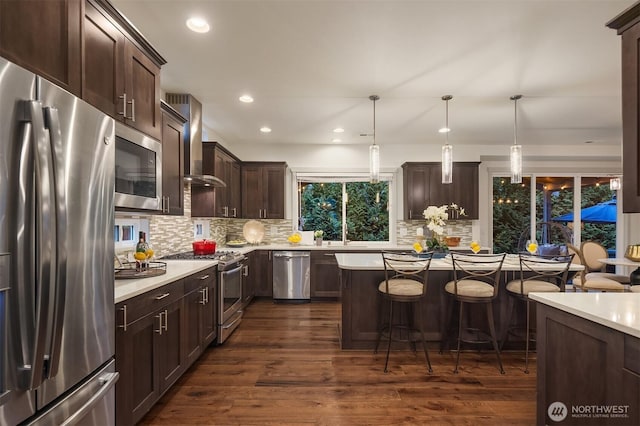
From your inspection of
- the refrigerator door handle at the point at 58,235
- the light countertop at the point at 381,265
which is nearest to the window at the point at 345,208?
the light countertop at the point at 381,265

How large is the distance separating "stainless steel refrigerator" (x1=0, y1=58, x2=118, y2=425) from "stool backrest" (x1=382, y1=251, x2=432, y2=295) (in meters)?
2.17

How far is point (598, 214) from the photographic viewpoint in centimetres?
617

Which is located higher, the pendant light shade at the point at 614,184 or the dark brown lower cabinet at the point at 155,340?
the pendant light shade at the point at 614,184

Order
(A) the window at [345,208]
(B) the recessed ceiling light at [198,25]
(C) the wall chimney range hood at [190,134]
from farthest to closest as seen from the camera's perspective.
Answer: (A) the window at [345,208], (C) the wall chimney range hood at [190,134], (B) the recessed ceiling light at [198,25]

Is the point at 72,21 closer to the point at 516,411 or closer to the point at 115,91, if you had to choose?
the point at 115,91

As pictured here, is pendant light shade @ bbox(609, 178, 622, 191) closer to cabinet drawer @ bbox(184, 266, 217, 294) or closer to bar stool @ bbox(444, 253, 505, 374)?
bar stool @ bbox(444, 253, 505, 374)

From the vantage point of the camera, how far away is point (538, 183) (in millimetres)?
6207

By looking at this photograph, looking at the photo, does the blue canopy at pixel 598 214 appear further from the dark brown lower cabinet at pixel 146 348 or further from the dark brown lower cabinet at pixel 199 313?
the dark brown lower cabinet at pixel 146 348

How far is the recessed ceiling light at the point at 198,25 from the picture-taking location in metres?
2.20

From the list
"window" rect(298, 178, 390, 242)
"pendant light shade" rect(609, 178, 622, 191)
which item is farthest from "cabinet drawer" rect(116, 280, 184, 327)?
"pendant light shade" rect(609, 178, 622, 191)

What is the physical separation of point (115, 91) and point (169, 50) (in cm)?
98

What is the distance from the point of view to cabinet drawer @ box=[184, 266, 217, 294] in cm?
246

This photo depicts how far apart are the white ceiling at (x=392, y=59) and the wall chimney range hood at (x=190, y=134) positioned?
11 cm

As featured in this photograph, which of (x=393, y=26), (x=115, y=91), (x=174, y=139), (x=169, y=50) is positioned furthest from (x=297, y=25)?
(x=174, y=139)
